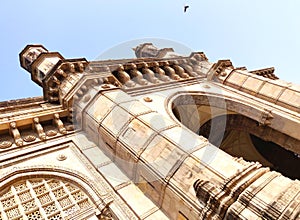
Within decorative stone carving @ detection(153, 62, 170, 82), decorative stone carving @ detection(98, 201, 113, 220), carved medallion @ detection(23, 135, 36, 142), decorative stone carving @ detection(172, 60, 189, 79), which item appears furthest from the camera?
decorative stone carving @ detection(172, 60, 189, 79)

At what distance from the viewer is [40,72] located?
469 inches

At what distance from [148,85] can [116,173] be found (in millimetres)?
5226

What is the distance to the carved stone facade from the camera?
545 cm

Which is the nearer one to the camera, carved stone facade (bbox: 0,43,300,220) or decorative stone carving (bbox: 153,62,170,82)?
carved stone facade (bbox: 0,43,300,220)

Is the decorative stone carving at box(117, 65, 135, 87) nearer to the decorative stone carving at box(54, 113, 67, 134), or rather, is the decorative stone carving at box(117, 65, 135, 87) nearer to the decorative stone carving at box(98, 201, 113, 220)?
the decorative stone carving at box(54, 113, 67, 134)

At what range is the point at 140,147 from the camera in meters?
6.95

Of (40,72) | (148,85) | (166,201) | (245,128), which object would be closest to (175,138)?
(166,201)

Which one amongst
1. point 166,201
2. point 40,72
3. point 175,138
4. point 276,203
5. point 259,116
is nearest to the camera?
point 276,203

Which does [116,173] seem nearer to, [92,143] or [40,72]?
[92,143]

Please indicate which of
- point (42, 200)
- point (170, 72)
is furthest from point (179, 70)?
point (42, 200)

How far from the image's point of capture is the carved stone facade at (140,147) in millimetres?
5445

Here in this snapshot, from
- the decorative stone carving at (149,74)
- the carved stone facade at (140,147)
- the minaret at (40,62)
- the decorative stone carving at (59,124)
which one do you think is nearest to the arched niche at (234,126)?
the carved stone facade at (140,147)

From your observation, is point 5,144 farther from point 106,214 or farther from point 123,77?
point 123,77

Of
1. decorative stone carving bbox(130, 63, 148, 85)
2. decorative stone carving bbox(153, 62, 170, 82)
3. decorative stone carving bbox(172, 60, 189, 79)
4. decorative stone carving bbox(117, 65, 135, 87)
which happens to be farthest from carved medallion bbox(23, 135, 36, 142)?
decorative stone carving bbox(172, 60, 189, 79)
